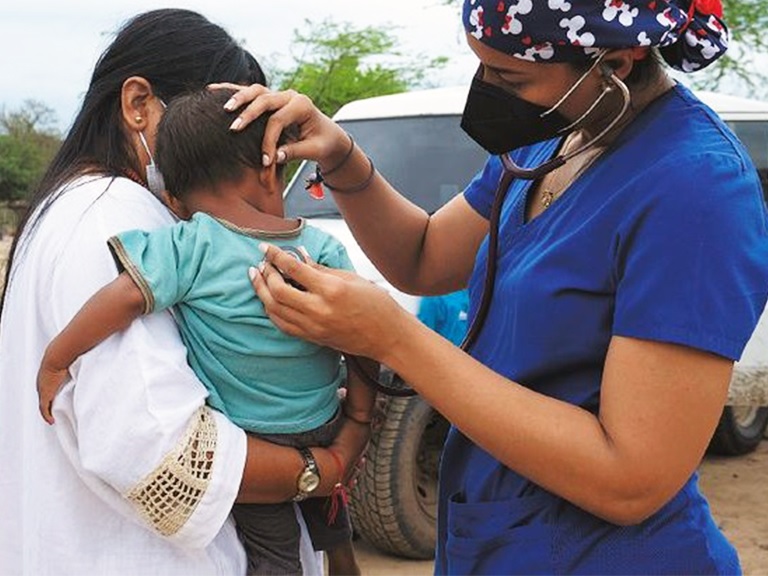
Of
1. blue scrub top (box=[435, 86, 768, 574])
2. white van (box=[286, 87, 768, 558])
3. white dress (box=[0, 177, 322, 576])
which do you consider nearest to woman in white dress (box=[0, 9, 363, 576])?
white dress (box=[0, 177, 322, 576])

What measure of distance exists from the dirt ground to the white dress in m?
3.16

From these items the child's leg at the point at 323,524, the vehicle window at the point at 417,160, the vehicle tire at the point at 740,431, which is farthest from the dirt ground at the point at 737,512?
the child's leg at the point at 323,524

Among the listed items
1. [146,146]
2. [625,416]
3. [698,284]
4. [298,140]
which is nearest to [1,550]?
[146,146]

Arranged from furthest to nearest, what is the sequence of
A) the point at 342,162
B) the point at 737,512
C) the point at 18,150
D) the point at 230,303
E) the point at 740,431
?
the point at 18,150 < the point at 740,431 < the point at 737,512 < the point at 342,162 < the point at 230,303

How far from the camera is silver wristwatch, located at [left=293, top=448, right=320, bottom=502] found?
1929 millimetres

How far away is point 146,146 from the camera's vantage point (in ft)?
6.87

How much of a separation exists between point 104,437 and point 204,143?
1.85 ft

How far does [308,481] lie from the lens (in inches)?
76.2

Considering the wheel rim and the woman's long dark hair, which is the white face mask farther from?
the wheel rim

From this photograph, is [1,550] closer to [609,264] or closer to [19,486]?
[19,486]

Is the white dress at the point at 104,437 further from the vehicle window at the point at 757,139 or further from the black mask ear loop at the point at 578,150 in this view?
the vehicle window at the point at 757,139

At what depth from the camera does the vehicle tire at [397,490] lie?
4.74 meters

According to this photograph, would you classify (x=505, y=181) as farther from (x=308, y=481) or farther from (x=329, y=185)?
(x=308, y=481)

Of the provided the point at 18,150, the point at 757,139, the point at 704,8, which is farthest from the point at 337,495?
the point at 18,150
